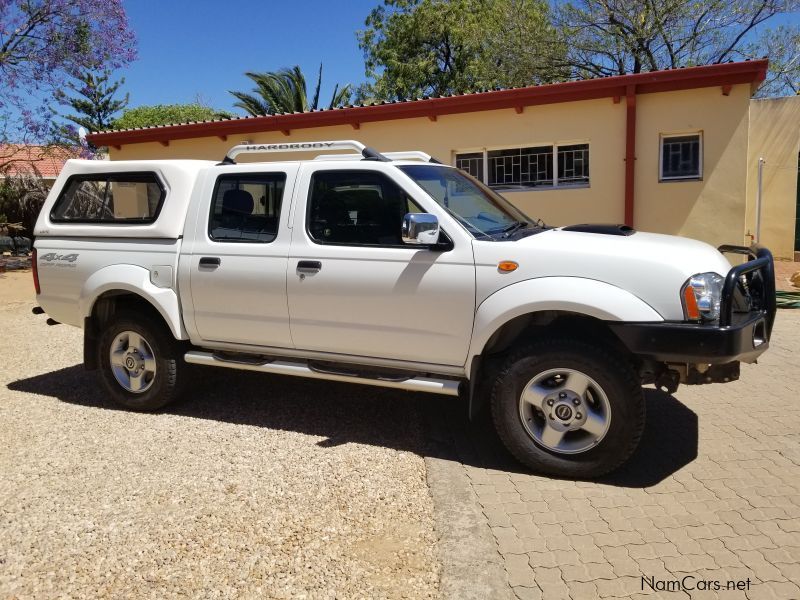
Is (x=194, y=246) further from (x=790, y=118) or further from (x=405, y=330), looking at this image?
(x=790, y=118)

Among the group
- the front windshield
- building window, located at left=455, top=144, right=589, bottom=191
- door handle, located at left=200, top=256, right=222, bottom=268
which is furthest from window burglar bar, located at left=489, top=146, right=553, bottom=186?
door handle, located at left=200, top=256, right=222, bottom=268

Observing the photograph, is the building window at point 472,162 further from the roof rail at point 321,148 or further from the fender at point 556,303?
the fender at point 556,303

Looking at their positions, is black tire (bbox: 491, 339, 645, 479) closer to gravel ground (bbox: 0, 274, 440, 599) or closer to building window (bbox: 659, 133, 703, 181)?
gravel ground (bbox: 0, 274, 440, 599)

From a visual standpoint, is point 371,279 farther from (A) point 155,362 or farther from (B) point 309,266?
(A) point 155,362

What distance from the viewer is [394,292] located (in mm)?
4289

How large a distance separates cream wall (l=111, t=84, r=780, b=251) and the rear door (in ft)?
19.7

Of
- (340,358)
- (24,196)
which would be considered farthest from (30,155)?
(340,358)

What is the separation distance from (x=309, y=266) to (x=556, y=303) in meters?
1.73

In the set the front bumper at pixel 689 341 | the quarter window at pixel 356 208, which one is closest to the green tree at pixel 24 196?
the quarter window at pixel 356 208

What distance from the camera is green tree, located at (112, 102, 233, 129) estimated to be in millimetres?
37656

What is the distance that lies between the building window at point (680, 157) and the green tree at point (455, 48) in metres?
12.8

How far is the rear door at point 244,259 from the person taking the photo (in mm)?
4734

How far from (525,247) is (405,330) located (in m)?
0.95

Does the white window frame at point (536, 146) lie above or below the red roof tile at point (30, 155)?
below
